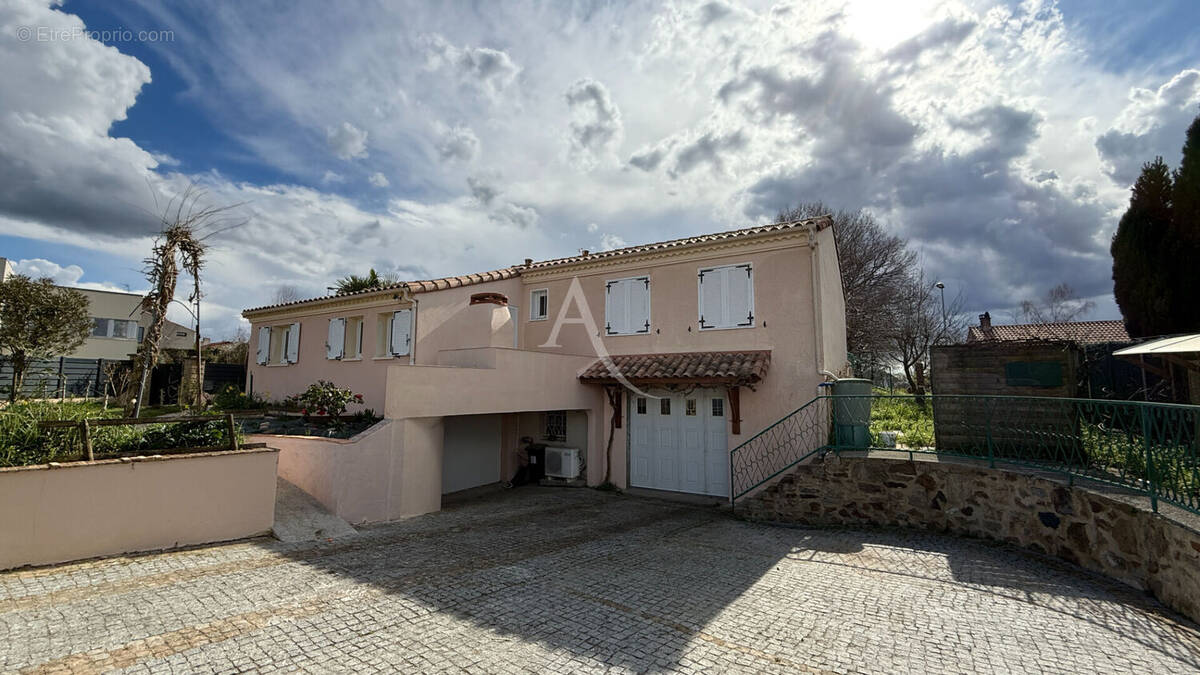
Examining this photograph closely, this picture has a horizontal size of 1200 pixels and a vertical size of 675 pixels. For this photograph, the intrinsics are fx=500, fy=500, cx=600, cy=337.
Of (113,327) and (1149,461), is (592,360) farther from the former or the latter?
(113,327)

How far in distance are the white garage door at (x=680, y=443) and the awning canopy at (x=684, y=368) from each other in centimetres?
79

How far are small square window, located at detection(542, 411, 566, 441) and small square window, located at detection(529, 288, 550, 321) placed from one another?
2670mm

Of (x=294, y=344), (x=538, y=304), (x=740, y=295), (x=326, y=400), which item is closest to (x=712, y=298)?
(x=740, y=295)

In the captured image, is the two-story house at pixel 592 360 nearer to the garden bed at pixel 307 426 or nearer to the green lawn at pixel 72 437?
the garden bed at pixel 307 426

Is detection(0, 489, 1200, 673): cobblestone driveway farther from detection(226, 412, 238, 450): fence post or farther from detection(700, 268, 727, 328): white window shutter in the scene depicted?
detection(700, 268, 727, 328): white window shutter

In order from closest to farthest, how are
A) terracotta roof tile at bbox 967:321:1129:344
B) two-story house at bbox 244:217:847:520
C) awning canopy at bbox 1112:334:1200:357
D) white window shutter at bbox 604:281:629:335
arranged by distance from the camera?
awning canopy at bbox 1112:334:1200:357 → two-story house at bbox 244:217:847:520 → white window shutter at bbox 604:281:629:335 → terracotta roof tile at bbox 967:321:1129:344

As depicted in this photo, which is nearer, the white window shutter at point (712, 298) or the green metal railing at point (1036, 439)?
the green metal railing at point (1036, 439)

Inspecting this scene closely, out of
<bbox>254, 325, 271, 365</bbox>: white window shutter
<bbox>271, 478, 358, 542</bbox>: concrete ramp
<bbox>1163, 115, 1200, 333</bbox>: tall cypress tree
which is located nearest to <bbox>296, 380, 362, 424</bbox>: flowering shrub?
<bbox>271, 478, 358, 542</bbox>: concrete ramp

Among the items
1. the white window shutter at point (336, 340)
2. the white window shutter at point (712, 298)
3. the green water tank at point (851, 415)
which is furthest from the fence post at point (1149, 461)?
the white window shutter at point (336, 340)

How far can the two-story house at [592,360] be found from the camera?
921cm

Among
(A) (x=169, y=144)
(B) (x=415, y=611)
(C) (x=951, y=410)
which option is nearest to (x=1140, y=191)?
(C) (x=951, y=410)

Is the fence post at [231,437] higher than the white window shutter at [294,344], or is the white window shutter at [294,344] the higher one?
the white window shutter at [294,344]

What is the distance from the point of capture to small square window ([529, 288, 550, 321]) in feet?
45.3

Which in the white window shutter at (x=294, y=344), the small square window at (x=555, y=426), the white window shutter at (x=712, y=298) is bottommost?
the small square window at (x=555, y=426)
